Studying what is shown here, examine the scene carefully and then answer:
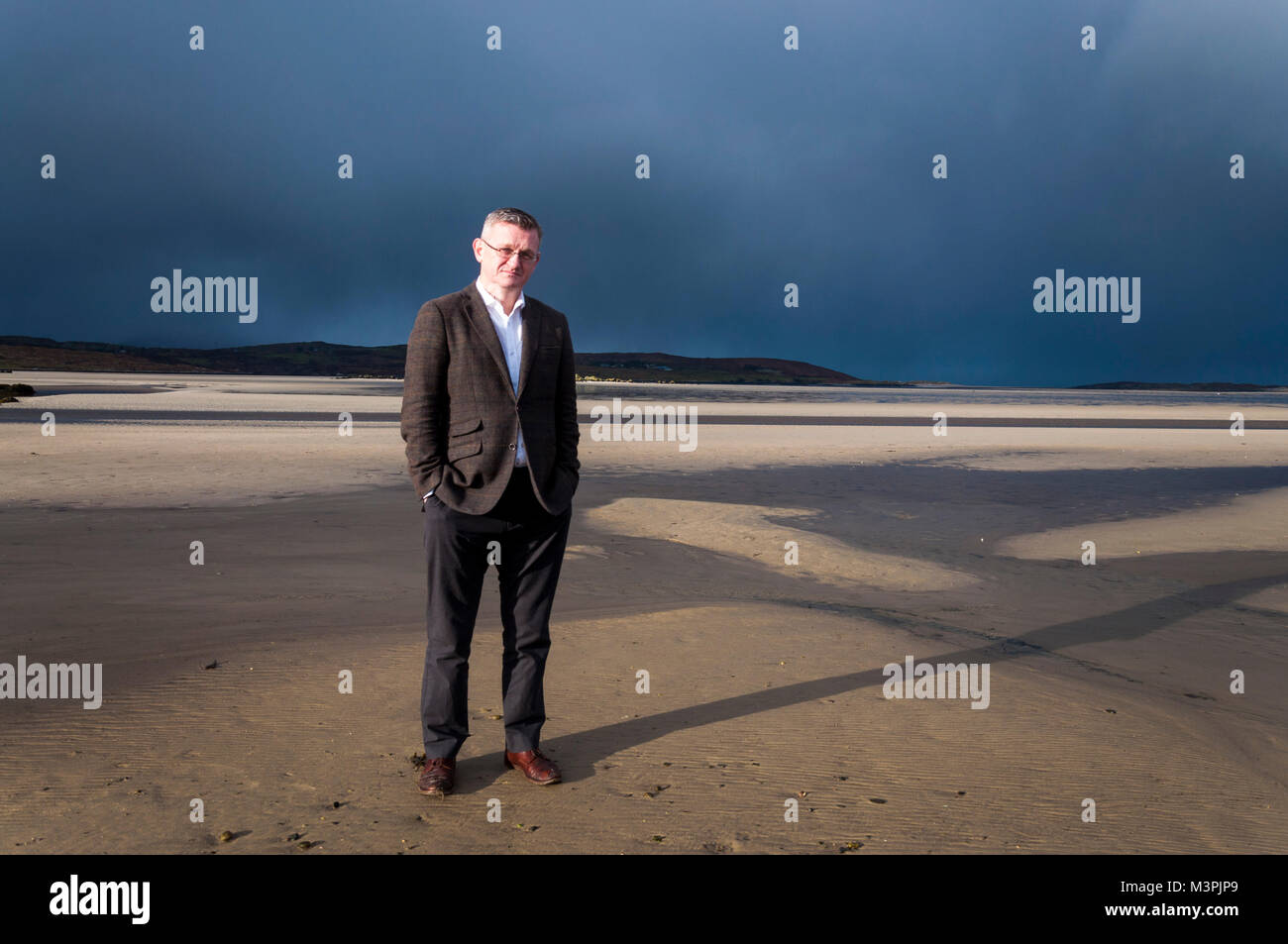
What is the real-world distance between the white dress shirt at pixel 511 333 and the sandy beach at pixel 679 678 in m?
1.58

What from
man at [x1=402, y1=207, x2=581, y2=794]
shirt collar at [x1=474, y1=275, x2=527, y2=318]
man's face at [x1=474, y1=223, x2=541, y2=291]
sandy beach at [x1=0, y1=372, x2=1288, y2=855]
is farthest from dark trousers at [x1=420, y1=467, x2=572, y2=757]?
man's face at [x1=474, y1=223, x2=541, y2=291]

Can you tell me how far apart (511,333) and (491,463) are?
591 mm

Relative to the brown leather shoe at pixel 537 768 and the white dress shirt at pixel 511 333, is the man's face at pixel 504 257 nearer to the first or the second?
the white dress shirt at pixel 511 333

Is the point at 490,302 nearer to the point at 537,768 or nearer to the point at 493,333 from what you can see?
the point at 493,333

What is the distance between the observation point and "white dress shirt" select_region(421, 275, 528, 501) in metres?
4.08

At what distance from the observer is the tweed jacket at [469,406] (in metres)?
3.99

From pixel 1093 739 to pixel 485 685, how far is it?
3.52 meters

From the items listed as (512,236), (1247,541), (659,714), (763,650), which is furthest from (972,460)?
(512,236)

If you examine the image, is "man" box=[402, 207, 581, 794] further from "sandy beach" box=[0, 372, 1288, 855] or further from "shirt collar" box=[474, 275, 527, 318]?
"sandy beach" box=[0, 372, 1288, 855]

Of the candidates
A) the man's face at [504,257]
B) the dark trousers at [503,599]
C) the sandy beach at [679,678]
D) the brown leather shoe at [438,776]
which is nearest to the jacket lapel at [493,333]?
the man's face at [504,257]

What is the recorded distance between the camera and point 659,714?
527 centimetres

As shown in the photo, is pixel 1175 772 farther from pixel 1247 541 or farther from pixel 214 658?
pixel 1247 541

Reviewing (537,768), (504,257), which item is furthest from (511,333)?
(537,768)

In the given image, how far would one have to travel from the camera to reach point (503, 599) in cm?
439
